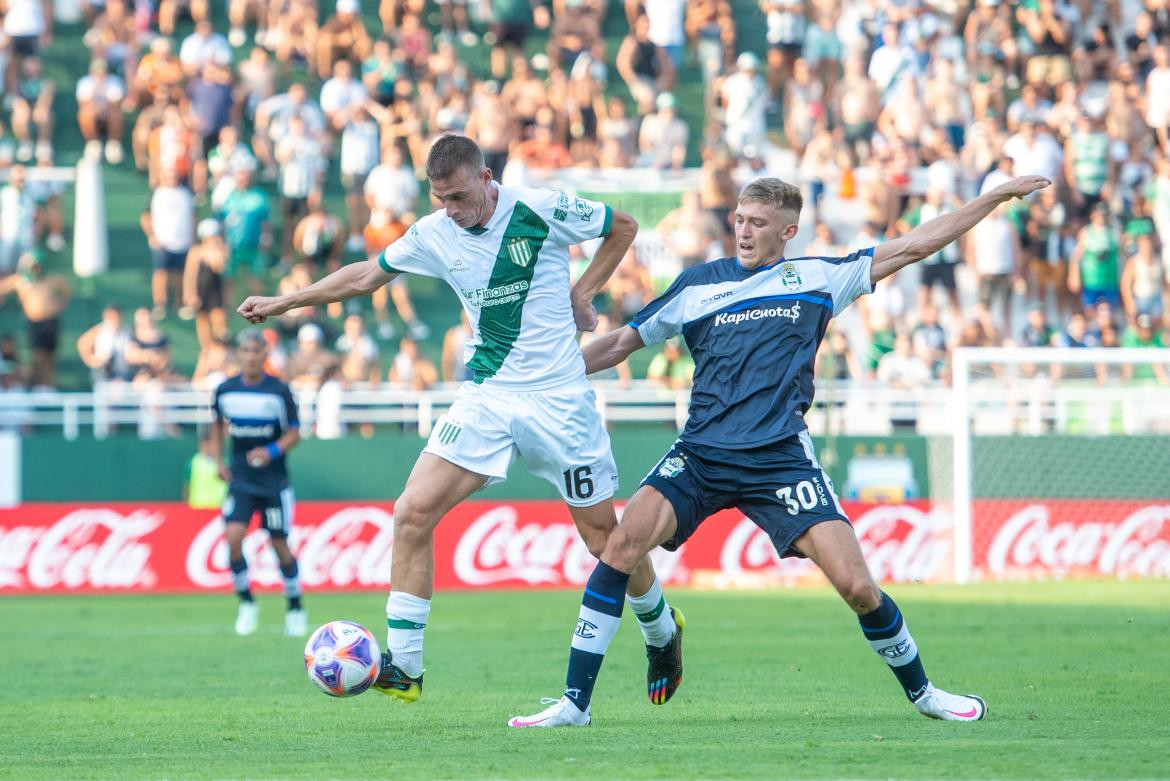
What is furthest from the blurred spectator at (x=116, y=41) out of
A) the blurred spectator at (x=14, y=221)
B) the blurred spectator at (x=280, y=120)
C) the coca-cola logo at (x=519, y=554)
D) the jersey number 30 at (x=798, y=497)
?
the jersey number 30 at (x=798, y=497)

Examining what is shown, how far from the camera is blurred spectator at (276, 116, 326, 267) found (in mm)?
24156

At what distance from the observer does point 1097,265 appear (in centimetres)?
2341

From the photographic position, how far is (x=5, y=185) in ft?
79.3

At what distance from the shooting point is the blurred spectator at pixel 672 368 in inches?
875

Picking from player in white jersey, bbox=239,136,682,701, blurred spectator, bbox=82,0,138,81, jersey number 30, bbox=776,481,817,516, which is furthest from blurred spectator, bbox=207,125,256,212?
jersey number 30, bbox=776,481,817,516

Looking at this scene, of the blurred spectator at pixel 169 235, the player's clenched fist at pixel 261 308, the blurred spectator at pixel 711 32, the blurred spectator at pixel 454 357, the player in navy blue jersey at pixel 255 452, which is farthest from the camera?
the blurred spectator at pixel 711 32

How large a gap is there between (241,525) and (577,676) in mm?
8506

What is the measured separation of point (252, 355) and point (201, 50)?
37.0 ft

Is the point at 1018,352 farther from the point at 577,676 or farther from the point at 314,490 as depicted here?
the point at 577,676

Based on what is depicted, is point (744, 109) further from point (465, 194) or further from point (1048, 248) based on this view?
point (465, 194)

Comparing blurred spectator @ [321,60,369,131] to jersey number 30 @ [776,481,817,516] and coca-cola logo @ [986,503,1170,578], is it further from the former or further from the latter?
jersey number 30 @ [776,481,817,516]

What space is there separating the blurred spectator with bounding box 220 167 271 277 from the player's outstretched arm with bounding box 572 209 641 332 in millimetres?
15397

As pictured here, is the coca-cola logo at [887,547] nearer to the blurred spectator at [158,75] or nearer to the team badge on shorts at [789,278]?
the blurred spectator at [158,75]

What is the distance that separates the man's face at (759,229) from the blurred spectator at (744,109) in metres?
17.2
